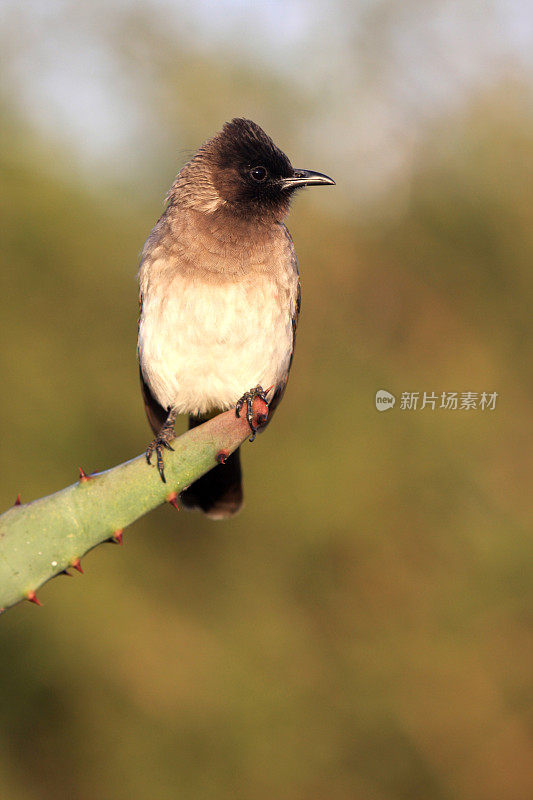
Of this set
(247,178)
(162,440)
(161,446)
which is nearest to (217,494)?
(162,440)

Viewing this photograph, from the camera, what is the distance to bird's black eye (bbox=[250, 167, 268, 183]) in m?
3.50

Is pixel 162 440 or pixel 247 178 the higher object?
pixel 247 178

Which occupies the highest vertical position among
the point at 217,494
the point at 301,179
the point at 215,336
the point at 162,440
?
the point at 301,179

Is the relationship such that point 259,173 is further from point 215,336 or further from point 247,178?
point 215,336

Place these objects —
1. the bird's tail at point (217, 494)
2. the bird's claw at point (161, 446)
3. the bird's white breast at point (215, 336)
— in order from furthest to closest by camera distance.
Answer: the bird's tail at point (217, 494), the bird's white breast at point (215, 336), the bird's claw at point (161, 446)

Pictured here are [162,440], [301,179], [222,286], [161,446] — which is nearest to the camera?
[161,446]

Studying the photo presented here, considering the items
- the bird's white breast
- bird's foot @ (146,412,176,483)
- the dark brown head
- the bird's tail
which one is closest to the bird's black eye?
the dark brown head

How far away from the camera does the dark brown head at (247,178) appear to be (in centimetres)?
345

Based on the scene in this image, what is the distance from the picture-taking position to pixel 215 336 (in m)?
3.34

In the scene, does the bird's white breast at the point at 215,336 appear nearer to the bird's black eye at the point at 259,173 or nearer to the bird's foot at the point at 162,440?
the bird's foot at the point at 162,440

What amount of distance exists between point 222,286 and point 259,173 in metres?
0.58

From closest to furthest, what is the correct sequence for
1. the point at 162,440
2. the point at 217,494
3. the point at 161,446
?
the point at 161,446 < the point at 162,440 < the point at 217,494

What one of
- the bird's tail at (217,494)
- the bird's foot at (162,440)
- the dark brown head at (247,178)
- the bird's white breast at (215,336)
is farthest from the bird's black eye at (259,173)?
the bird's tail at (217,494)

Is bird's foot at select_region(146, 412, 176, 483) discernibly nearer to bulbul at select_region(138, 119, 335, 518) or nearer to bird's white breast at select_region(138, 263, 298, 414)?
bulbul at select_region(138, 119, 335, 518)
